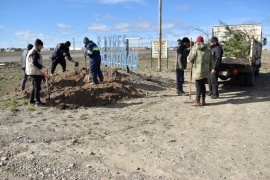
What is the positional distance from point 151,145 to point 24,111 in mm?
4062

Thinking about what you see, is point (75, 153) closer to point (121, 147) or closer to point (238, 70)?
point (121, 147)

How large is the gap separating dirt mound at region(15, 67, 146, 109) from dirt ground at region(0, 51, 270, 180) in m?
0.15

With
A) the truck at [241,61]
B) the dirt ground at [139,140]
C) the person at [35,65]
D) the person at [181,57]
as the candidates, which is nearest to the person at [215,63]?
the dirt ground at [139,140]

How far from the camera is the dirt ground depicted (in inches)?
168

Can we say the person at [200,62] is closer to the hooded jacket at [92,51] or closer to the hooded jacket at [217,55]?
the hooded jacket at [217,55]

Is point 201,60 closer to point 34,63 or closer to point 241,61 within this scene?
point 241,61

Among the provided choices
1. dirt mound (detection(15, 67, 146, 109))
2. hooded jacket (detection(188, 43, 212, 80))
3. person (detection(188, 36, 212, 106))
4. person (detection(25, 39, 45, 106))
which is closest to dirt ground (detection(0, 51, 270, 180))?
dirt mound (detection(15, 67, 146, 109))

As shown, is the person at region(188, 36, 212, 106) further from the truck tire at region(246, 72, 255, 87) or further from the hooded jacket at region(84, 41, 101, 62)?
the truck tire at region(246, 72, 255, 87)

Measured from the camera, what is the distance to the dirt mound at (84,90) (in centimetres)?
834

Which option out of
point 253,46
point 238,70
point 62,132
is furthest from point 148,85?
point 62,132

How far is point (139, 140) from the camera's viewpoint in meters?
5.54

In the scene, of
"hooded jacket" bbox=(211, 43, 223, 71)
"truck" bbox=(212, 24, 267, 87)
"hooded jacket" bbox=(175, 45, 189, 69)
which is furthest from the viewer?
"truck" bbox=(212, 24, 267, 87)

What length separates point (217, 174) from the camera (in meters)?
4.15

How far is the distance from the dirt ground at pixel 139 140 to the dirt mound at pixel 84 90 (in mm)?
147
